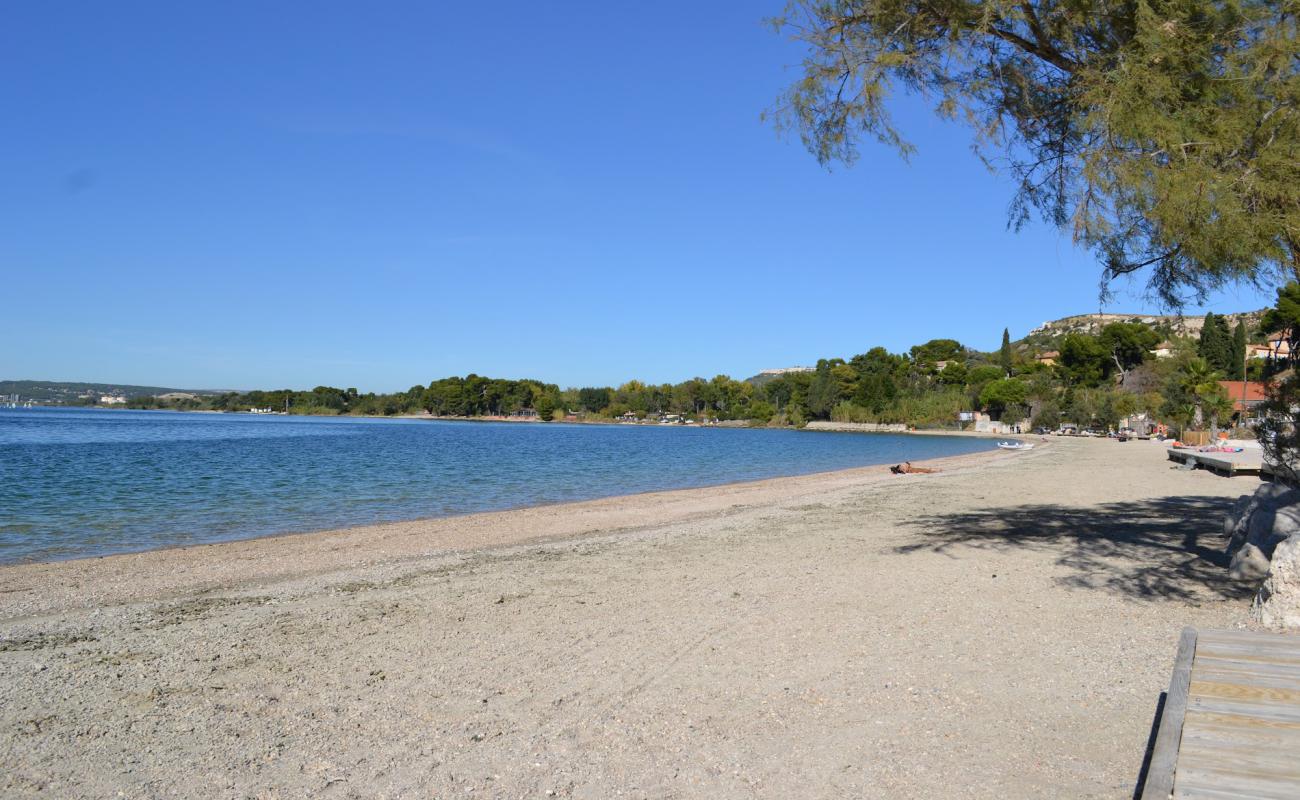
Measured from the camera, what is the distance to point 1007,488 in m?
22.1

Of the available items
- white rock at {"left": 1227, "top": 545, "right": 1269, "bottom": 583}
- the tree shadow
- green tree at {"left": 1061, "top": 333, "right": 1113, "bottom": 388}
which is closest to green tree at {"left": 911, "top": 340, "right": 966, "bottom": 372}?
green tree at {"left": 1061, "top": 333, "right": 1113, "bottom": 388}

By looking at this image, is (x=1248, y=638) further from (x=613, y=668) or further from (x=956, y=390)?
(x=956, y=390)

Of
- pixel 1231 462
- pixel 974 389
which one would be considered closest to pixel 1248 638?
pixel 1231 462

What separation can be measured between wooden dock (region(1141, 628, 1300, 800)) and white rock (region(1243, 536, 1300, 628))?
2.25 m

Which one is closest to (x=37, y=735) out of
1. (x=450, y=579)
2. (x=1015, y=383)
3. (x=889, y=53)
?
(x=450, y=579)

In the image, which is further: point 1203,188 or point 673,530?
point 673,530

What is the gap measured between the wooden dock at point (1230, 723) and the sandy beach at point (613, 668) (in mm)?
691

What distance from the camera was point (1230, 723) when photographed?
3197mm

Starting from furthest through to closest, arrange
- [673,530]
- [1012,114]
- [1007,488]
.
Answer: [1007,488]
[673,530]
[1012,114]

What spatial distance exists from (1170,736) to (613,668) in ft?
11.6

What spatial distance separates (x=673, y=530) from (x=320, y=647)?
8.40 meters

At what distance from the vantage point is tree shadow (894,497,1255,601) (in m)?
8.24

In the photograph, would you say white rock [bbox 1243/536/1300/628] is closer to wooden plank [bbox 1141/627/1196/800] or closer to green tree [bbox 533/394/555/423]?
wooden plank [bbox 1141/627/1196/800]

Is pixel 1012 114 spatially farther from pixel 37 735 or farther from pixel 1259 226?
pixel 37 735
